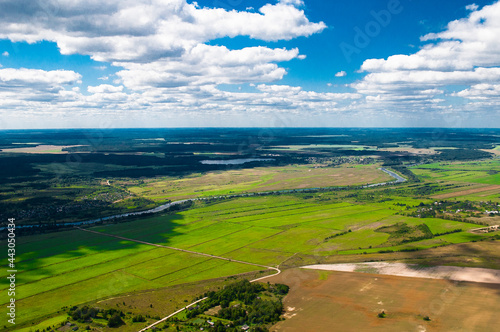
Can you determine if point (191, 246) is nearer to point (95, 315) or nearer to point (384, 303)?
point (95, 315)

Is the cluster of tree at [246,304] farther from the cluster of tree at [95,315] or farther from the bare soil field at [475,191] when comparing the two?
the bare soil field at [475,191]

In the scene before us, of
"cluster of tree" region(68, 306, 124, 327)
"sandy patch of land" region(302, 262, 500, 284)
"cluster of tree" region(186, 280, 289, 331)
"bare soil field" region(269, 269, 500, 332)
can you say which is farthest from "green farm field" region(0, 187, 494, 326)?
"bare soil field" region(269, 269, 500, 332)

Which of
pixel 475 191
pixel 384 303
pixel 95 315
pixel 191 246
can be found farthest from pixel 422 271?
pixel 475 191

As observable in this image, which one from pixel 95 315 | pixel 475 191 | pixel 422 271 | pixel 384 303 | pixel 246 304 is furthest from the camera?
pixel 475 191

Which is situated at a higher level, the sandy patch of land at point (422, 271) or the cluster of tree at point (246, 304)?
the sandy patch of land at point (422, 271)

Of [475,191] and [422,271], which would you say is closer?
[422,271]

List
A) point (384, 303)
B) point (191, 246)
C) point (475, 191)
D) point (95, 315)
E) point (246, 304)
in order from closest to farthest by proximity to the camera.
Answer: point (95, 315) → point (384, 303) → point (246, 304) → point (191, 246) → point (475, 191)

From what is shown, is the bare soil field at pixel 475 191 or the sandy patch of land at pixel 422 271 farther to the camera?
the bare soil field at pixel 475 191

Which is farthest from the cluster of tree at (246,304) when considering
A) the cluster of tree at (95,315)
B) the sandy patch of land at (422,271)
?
the sandy patch of land at (422,271)
